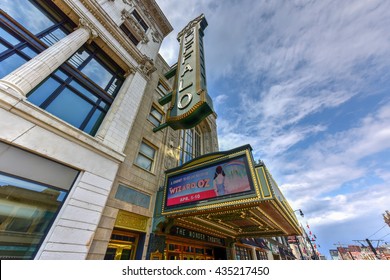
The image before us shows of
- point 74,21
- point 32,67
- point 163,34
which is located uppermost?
point 163,34

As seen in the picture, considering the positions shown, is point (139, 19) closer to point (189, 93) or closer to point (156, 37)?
point (156, 37)

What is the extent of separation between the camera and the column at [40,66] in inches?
197

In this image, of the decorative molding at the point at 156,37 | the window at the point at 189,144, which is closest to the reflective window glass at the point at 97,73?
the window at the point at 189,144

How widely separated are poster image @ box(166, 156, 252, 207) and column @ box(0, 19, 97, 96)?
21.5ft

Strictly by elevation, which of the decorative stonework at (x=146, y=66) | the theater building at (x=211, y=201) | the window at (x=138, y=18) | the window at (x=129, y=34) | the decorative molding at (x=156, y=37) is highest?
the window at (x=138, y=18)

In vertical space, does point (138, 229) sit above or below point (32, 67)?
below

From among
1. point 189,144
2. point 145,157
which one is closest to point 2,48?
point 145,157

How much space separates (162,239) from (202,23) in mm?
16586

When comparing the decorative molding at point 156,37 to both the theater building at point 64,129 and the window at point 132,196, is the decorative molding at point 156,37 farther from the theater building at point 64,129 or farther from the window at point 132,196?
the window at point 132,196

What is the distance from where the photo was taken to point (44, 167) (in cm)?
503

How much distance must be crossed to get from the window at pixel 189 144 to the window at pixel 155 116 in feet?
9.73
